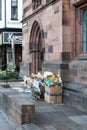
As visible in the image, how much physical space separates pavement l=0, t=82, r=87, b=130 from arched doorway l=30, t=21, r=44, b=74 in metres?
5.76

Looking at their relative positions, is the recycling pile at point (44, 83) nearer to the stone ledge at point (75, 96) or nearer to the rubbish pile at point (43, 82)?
the rubbish pile at point (43, 82)

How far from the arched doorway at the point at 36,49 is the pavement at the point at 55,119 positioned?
5.76 m

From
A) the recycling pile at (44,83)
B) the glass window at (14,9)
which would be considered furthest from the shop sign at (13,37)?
the recycling pile at (44,83)

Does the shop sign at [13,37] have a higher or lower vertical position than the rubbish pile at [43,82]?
higher

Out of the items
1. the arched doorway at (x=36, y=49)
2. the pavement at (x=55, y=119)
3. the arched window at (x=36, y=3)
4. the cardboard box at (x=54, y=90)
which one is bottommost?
the pavement at (x=55, y=119)

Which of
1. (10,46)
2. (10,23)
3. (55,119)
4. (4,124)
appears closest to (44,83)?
(4,124)

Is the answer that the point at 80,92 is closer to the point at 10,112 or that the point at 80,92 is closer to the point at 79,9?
the point at 10,112

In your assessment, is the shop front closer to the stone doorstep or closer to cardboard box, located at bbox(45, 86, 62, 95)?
cardboard box, located at bbox(45, 86, 62, 95)

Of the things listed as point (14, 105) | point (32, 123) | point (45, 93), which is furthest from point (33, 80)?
point (32, 123)

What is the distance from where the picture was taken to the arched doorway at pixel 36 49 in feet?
53.2

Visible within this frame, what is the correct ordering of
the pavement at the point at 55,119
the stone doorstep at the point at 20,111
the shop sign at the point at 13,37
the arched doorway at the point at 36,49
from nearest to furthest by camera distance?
the pavement at the point at 55,119 < the stone doorstep at the point at 20,111 < the arched doorway at the point at 36,49 < the shop sign at the point at 13,37

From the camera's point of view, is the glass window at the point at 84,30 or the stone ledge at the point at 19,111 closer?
the stone ledge at the point at 19,111

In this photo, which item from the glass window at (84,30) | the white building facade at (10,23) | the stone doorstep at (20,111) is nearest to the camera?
the stone doorstep at (20,111)

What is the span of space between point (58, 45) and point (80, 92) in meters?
2.71
